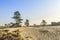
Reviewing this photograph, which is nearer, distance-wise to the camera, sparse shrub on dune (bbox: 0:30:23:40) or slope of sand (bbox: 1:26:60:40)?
sparse shrub on dune (bbox: 0:30:23:40)

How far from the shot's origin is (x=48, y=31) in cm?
3050

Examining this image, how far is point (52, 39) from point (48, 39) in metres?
0.69

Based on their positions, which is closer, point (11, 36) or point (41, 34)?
point (11, 36)

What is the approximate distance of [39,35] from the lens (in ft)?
94.6

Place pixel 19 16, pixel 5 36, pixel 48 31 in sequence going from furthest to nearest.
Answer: pixel 19 16 → pixel 48 31 → pixel 5 36

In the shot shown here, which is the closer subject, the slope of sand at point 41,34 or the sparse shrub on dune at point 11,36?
the sparse shrub on dune at point 11,36

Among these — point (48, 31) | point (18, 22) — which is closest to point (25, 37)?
point (48, 31)

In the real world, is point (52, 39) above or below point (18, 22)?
below

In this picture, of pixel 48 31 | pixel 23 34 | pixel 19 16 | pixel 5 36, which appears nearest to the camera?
pixel 5 36

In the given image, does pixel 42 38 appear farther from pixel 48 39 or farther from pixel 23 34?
pixel 23 34

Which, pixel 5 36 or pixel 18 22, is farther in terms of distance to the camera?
pixel 18 22

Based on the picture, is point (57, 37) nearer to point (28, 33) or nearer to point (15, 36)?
point (28, 33)

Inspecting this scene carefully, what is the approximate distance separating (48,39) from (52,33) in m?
2.69

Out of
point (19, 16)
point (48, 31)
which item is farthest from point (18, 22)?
point (48, 31)
